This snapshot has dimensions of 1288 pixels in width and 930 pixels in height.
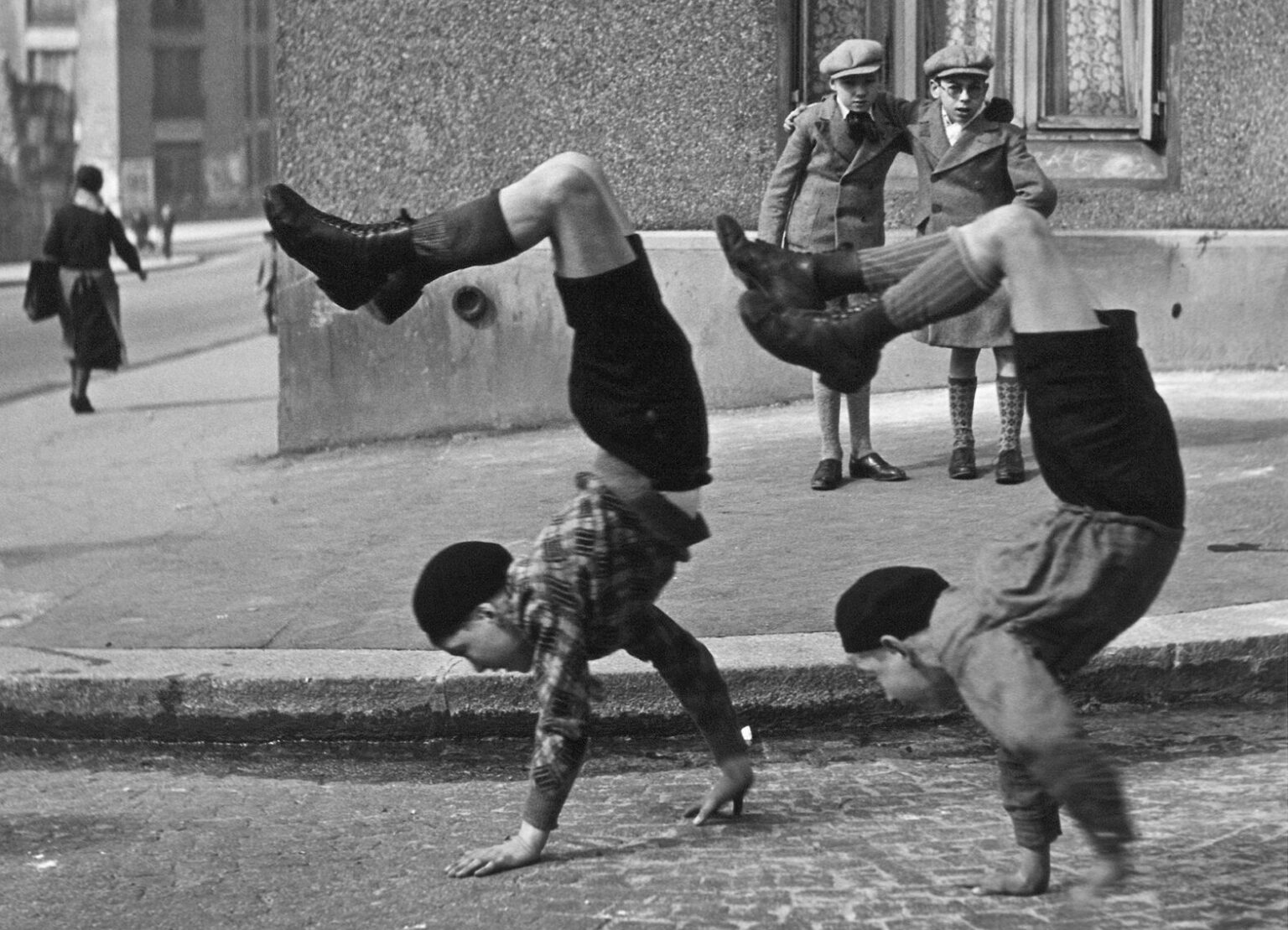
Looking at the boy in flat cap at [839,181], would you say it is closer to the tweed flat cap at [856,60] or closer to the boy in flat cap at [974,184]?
the tweed flat cap at [856,60]

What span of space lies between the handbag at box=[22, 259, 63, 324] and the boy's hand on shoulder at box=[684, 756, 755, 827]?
9305mm

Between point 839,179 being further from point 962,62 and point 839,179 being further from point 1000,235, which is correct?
point 1000,235

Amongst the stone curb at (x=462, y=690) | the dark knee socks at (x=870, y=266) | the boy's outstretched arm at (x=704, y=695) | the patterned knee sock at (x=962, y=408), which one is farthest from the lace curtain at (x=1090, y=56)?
the dark knee socks at (x=870, y=266)

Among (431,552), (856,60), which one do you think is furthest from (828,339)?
(856,60)

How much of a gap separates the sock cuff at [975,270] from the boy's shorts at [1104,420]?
11 centimetres

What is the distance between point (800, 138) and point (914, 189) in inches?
96.4

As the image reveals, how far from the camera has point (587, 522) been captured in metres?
4.11

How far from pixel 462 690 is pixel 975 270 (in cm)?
242

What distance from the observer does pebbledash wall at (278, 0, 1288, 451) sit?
32.5ft

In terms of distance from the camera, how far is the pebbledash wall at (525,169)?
32.5ft

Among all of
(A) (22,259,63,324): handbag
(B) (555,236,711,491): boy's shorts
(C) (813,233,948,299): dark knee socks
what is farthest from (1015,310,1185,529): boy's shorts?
(A) (22,259,63,324): handbag

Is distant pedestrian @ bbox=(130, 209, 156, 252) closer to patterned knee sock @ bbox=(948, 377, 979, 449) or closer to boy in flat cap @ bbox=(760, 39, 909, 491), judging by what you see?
boy in flat cap @ bbox=(760, 39, 909, 491)

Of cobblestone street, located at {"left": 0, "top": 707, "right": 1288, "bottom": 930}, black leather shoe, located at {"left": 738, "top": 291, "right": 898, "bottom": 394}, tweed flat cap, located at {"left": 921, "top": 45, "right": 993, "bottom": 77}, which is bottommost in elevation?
cobblestone street, located at {"left": 0, "top": 707, "right": 1288, "bottom": 930}

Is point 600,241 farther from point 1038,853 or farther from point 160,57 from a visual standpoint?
point 160,57
